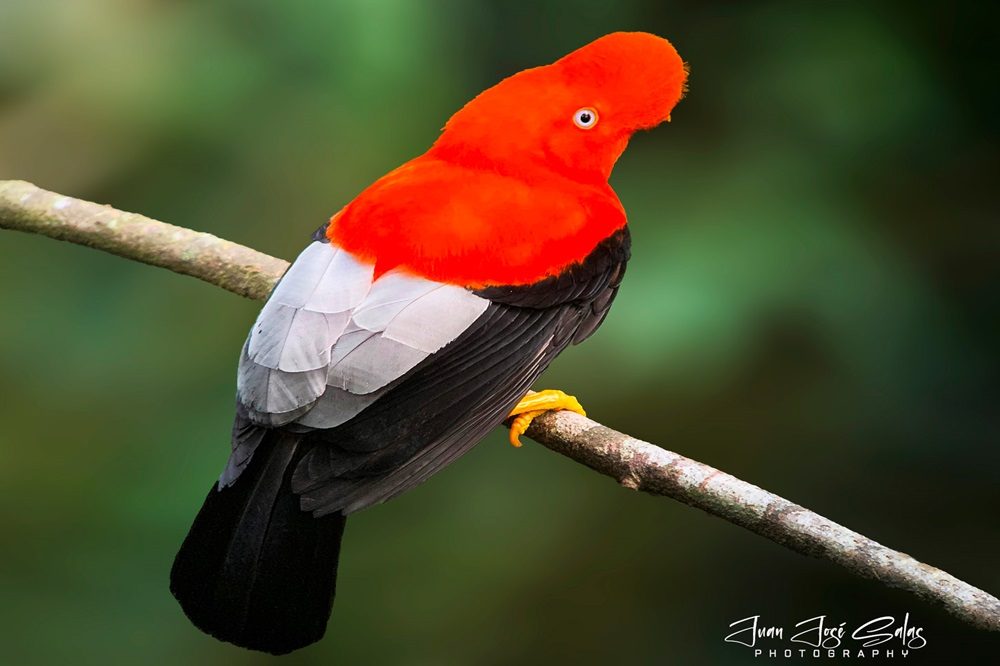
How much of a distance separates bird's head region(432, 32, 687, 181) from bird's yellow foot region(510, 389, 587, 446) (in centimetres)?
46

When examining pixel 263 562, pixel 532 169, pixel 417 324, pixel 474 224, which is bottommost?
pixel 263 562

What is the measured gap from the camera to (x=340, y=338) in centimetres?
195

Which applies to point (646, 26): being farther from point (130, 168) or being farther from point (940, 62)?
point (130, 168)

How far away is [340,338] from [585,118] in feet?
2.49

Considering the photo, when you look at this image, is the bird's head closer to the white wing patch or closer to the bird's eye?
the bird's eye

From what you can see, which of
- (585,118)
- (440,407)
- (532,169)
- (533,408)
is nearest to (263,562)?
(440,407)

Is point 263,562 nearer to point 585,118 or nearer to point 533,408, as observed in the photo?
point 533,408

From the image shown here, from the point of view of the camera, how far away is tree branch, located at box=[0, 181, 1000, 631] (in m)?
1.75

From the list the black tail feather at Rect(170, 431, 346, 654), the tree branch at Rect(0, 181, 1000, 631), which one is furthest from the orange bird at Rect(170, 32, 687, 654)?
the tree branch at Rect(0, 181, 1000, 631)

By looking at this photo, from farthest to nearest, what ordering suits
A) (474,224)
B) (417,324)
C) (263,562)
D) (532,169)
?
1. (532,169)
2. (474,224)
3. (417,324)
4. (263,562)

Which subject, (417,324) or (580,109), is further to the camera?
(580,109)

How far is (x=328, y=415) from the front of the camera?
6.12 feet

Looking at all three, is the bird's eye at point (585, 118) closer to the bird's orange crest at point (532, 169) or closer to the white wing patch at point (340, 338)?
the bird's orange crest at point (532, 169)

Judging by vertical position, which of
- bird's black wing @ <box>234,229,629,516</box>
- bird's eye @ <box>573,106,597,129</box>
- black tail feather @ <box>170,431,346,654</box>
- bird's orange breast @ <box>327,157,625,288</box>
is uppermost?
bird's eye @ <box>573,106,597,129</box>
